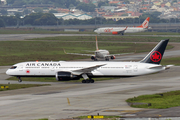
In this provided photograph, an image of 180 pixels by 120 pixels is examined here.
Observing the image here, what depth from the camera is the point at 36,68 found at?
59.1m

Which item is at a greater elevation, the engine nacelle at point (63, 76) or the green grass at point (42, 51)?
the engine nacelle at point (63, 76)

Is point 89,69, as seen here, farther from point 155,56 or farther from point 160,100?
point 160,100

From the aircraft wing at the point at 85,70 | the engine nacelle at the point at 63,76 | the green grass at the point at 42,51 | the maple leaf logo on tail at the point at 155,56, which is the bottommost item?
the green grass at the point at 42,51

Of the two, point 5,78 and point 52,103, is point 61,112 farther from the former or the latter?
point 5,78

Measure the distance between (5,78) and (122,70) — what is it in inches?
856

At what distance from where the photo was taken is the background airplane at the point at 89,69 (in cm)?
5772

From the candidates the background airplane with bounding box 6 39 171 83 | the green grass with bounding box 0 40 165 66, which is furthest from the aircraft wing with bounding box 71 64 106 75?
the green grass with bounding box 0 40 165 66

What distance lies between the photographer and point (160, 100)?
1617 inches

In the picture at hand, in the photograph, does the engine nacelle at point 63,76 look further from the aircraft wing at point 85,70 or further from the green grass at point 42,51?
the green grass at point 42,51

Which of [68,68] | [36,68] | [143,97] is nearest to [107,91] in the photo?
[143,97]

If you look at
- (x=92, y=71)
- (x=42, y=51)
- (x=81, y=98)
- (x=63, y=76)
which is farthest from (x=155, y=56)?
(x=42, y=51)

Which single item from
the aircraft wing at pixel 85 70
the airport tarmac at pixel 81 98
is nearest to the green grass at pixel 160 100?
the airport tarmac at pixel 81 98

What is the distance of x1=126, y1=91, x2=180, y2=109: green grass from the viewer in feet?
123

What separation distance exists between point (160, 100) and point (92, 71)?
19.3 metres
